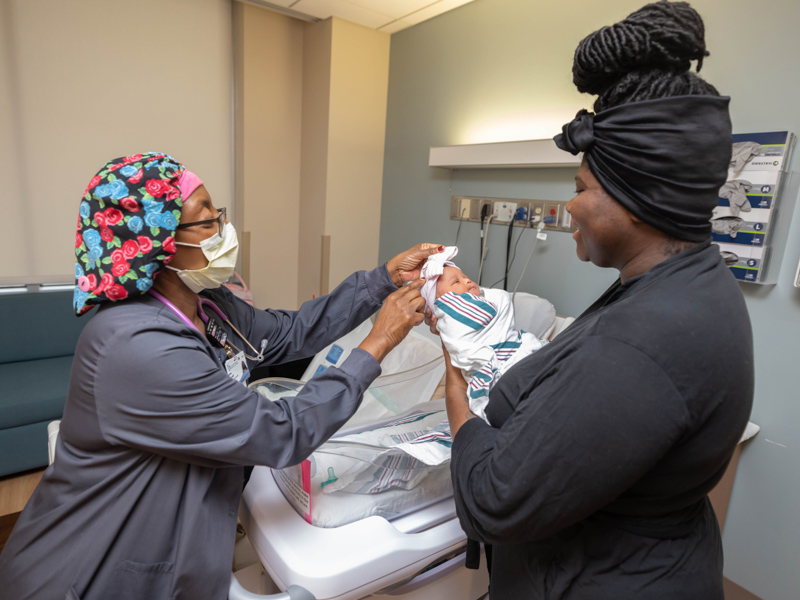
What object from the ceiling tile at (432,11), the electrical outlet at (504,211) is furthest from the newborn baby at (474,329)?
the ceiling tile at (432,11)

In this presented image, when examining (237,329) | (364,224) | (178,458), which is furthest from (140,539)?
(364,224)

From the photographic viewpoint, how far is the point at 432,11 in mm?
3145

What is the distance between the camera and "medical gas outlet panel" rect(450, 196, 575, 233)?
8.30 feet

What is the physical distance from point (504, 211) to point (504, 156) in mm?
339

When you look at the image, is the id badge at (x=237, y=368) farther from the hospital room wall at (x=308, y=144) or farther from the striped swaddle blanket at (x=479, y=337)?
the hospital room wall at (x=308, y=144)

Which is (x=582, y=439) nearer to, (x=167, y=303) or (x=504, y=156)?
(x=167, y=303)

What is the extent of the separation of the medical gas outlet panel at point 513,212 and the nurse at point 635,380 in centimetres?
175

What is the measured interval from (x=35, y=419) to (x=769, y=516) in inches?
136

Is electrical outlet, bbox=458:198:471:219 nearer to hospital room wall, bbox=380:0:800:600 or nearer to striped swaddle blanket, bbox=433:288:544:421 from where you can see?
hospital room wall, bbox=380:0:800:600

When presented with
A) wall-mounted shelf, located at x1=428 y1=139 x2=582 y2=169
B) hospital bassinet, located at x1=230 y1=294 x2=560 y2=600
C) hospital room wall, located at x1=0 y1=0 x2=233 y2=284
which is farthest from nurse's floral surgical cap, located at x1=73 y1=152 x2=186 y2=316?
hospital room wall, located at x1=0 y1=0 x2=233 y2=284

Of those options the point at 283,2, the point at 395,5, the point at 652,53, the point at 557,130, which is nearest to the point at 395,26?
the point at 395,5

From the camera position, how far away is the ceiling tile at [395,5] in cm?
302

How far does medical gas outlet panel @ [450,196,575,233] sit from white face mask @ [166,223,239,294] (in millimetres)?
1838

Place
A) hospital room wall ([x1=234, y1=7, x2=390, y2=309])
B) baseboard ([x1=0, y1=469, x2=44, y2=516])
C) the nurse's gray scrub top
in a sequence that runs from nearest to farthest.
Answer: the nurse's gray scrub top, baseboard ([x1=0, y1=469, x2=44, y2=516]), hospital room wall ([x1=234, y1=7, x2=390, y2=309])
